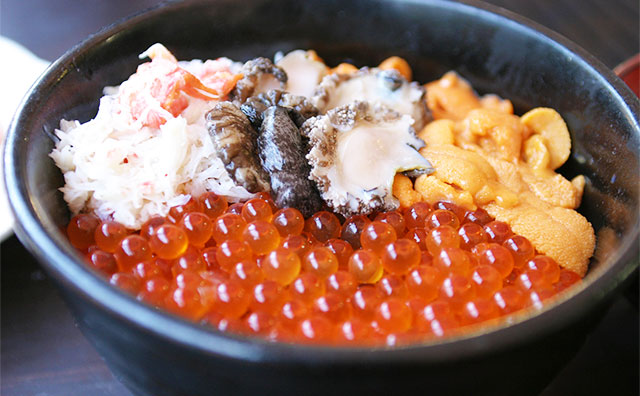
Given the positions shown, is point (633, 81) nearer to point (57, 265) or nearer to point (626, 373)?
point (626, 373)

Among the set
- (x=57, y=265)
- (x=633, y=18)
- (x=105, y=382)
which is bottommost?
(x=105, y=382)

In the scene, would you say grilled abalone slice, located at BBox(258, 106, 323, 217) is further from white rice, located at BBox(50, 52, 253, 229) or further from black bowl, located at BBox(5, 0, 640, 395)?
black bowl, located at BBox(5, 0, 640, 395)

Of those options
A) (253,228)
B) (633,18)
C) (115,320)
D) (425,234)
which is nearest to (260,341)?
(115,320)

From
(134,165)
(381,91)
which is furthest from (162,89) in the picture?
(381,91)

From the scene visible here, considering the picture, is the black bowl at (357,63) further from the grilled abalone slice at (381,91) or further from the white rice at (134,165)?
the grilled abalone slice at (381,91)

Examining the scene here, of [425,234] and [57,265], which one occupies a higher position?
[57,265]

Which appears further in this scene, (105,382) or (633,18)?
(633,18)

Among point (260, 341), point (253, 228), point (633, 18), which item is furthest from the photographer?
point (633, 18)

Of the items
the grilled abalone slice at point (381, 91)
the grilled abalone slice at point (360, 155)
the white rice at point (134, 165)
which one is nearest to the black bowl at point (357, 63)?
the white rice at point (134, 165)
